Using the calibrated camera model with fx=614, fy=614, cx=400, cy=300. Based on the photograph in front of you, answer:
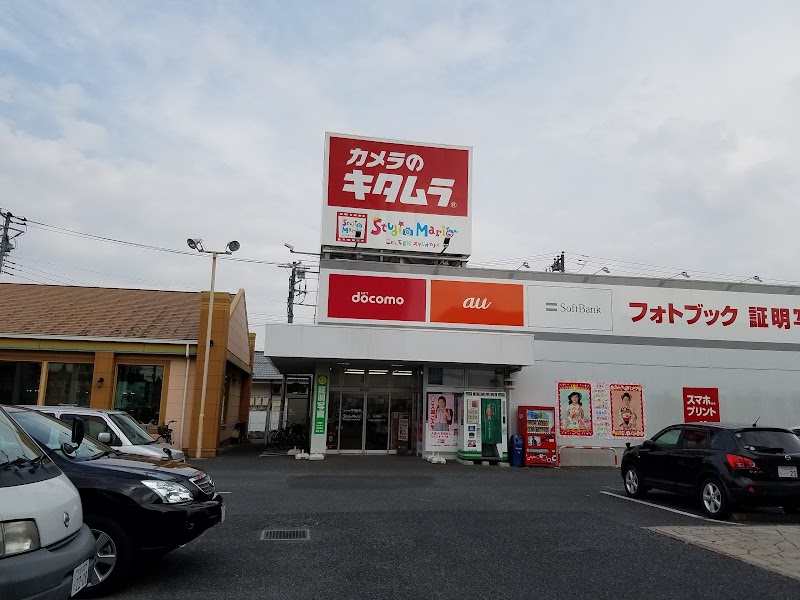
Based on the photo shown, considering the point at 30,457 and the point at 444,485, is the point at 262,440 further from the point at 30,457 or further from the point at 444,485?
the point at 30,457

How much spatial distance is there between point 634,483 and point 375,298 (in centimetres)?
1005

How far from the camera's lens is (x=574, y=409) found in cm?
1984

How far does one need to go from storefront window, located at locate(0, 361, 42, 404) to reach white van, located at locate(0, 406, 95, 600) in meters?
17.8

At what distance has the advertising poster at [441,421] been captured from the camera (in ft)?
61.2

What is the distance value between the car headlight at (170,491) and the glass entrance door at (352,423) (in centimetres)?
1417

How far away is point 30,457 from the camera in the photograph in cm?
441

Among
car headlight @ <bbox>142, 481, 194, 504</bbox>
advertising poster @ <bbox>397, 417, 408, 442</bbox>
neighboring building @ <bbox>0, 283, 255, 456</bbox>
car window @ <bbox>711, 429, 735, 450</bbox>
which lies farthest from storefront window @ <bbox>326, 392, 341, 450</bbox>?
car headlight @ <bbox>142, 481, 194, 504</bbox>

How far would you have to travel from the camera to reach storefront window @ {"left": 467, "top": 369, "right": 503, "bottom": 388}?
19292 millimetres

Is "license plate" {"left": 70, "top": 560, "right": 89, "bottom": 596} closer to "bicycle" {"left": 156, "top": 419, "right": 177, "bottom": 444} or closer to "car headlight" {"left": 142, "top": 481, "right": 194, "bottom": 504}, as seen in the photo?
"car headlight" {"left": 142, "top": 481, "right": 194, "bottom": 504}

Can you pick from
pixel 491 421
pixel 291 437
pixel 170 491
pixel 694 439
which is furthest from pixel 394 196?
pixel 170 491

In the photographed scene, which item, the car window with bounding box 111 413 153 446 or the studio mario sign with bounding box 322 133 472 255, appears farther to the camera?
the studio mario sign with bounding box 322 133 472 255

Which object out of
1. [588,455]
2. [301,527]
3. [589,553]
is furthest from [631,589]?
[588,455]

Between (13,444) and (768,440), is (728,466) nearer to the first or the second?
(768,440)

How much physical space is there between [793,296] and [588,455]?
34.5 feet
